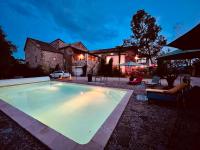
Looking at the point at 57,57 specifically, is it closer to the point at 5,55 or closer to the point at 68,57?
the point at 68,57

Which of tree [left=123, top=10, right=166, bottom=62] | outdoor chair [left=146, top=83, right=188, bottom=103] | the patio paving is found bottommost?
the patio paving

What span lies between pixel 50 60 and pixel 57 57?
2.05m

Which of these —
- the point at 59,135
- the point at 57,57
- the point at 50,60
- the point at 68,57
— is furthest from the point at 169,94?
the point at 57,57

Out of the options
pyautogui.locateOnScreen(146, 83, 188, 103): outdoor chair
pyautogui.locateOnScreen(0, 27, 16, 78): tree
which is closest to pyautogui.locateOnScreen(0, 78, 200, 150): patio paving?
pyautogui.locateOnScreen(146, 83, 188, 103): outdoor chair

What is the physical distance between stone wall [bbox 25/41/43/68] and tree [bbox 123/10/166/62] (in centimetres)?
2159

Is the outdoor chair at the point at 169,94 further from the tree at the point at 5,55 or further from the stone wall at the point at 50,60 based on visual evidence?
the stone wall at the point at 50,60

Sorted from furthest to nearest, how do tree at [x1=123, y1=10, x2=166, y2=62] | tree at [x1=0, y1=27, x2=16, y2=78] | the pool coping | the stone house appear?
the stone house, tree at [x1=123, y1=10, x2=166, y2=62], tree at [x1=0, y1=27, x2=16, y2=78], the pool coping

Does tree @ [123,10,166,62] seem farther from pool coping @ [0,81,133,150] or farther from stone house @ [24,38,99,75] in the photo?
pool coping @ [0,81,133,150]

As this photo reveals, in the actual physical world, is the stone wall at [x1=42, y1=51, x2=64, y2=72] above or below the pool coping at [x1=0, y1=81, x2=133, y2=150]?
above

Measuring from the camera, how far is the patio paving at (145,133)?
8.11ft

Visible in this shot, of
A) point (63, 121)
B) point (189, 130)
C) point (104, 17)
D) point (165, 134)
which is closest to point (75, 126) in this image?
point (63, 121)

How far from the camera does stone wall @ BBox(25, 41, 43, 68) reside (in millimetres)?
23109

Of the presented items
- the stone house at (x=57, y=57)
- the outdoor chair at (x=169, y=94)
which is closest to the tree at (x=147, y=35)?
the stone house at (x=57, y=57)

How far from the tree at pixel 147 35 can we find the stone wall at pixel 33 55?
21593mm
